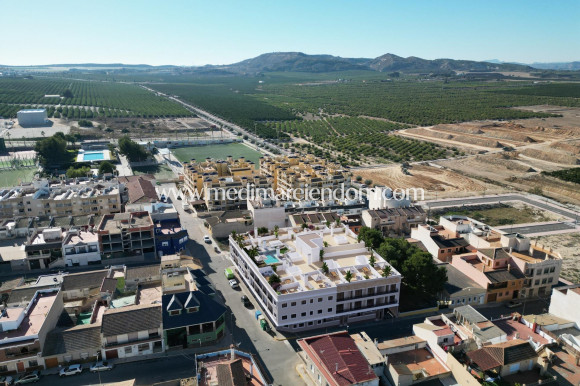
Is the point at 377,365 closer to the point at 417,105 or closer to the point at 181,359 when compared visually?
the point at 181,359

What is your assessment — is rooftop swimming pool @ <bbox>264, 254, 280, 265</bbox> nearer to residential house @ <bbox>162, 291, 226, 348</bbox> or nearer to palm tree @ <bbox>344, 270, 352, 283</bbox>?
palm tree @ <bbox>344, 270, 352, 283</bbox>

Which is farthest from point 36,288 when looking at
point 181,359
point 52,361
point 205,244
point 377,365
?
point 377,365

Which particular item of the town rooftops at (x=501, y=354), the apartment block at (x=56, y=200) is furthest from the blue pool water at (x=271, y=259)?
the apartment block at (x=56, y=200)

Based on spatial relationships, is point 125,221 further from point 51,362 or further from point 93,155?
point 93,155

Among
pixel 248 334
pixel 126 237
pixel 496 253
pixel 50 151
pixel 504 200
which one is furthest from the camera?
pixel 50 151

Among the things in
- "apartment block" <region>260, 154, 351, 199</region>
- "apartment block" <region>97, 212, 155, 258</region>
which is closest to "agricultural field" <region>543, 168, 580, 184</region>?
"apartment block" <region>260, 154, 351, 199</region>

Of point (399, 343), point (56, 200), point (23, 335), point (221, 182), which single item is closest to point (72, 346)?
point (23, 335)
